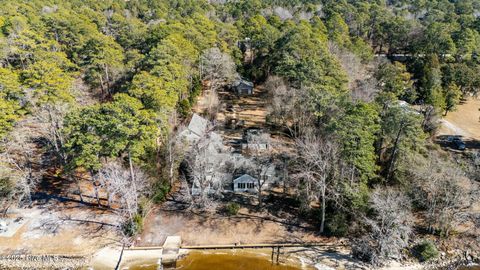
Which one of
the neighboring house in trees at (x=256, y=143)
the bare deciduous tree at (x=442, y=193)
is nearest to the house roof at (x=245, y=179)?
the neighboring house in trees at (x=256, y=143)

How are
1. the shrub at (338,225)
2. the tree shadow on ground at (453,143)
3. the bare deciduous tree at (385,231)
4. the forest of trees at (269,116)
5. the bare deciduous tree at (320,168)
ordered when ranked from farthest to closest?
the tree shadow on ground at (453,143), the shrub at (338,225), the forest of trees at (269,116), the bare deciduous tree at (320,168), the bare deciduous tree at (385,231)

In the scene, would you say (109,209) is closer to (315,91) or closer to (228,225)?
(228,225)

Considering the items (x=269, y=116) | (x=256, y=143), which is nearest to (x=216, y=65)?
(x=269, y=116)

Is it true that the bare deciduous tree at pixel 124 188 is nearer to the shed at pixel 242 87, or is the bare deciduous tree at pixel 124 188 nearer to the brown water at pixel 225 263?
the brown water at pixel 225 263

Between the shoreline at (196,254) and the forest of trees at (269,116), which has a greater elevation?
the forest of trees at (269,116)

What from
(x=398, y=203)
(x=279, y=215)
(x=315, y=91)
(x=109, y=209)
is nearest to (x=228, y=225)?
(x=279, y=215)
